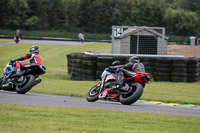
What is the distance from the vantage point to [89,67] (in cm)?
1919

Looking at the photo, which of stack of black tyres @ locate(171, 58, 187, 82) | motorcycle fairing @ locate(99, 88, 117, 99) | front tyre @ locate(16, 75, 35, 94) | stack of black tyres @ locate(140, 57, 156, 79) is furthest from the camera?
stack of black tyres @ locate(140, 57, 156, 79)

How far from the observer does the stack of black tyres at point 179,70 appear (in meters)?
18.8

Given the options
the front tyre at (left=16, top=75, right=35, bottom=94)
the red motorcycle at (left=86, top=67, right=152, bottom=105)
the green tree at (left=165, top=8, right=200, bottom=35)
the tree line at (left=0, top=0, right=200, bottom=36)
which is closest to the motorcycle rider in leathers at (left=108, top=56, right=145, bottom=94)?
the red motorcycle at (left=86, top=67, right=152, bottom=105)

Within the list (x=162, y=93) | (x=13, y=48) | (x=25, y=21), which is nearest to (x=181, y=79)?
(x=162, y=93)

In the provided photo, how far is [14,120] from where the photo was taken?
7516 millimetres

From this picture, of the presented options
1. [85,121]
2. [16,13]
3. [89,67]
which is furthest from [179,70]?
[16,13]

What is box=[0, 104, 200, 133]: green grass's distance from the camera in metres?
6.88

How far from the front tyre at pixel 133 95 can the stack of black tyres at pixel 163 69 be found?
8288 mm

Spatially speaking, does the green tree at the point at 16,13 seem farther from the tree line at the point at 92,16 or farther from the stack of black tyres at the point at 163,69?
the stack of black tyres at the point at 163,69

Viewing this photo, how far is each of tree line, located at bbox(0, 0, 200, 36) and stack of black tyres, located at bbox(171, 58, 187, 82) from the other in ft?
213

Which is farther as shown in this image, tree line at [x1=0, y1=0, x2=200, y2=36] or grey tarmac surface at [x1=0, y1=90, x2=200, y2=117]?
tree line at [x1=0, y1=0, x2=200, y2=36]

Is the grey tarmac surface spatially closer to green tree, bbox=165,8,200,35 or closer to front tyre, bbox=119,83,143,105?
front tyre, bbox=119,83,143,105

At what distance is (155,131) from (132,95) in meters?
3.56

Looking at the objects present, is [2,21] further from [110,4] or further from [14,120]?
[14,120]
